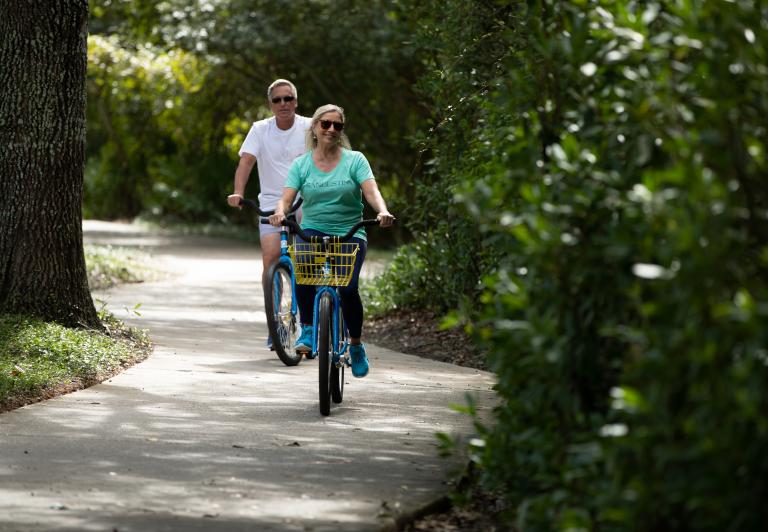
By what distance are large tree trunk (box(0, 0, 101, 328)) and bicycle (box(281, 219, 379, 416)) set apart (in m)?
2.40

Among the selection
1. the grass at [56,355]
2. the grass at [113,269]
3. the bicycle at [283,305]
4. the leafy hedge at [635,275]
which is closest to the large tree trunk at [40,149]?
the grass at [56,355]

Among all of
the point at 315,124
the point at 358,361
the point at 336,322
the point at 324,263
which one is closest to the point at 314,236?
the point at 324,263

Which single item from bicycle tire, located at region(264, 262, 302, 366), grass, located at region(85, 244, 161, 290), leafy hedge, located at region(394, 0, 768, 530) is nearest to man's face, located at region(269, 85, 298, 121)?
bicycle tire, located at region(264, 262, 302, 366)

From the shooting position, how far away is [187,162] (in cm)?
3228

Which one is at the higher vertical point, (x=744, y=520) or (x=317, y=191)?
(x=317, y=191)

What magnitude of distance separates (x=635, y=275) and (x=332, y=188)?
4.52 meters

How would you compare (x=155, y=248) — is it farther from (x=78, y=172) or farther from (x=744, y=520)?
(x=744, y=520)

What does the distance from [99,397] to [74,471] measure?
212cm

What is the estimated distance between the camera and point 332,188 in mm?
8820

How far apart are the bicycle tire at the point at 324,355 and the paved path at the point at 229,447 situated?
11cm

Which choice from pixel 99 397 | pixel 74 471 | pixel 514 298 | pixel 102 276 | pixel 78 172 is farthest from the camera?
pixel 102 276

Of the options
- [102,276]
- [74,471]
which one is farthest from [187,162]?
[74,471]

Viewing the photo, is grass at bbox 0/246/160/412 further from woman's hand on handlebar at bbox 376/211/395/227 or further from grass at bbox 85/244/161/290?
grass at bbox 85/244/161/290

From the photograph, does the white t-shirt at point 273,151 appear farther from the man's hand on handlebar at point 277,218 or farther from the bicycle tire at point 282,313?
the man's hand on handlebar at point 277,218
